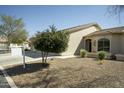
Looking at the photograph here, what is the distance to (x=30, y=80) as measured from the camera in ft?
30.1

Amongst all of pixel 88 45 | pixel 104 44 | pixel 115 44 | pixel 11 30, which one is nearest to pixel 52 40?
pixel 115 44

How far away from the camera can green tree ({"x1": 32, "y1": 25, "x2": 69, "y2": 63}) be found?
11797 millimetres

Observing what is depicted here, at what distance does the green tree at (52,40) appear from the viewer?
11.8 metres

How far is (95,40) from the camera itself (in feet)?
69.4

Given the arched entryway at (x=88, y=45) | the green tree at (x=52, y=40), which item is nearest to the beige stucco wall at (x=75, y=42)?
the arched entryway at (x=88, y=45)

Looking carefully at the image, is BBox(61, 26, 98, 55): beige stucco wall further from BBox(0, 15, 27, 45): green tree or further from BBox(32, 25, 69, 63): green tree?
BBox(0, 15, 27, 45): green tree

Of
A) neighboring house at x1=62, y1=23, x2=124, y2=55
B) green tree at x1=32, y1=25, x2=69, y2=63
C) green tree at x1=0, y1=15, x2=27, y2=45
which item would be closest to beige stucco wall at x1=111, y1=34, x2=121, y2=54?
neighboring house at x1=62, y1=23, x2=124, y2=55

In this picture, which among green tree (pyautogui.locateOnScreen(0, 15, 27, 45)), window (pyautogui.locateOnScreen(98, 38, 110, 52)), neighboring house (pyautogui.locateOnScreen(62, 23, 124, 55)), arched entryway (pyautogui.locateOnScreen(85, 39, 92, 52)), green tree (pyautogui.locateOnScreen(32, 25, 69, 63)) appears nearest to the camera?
green tree (pyautogui.locateOnScreen(32, 25, 69, 63))

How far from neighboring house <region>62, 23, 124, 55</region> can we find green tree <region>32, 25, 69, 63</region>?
817cm

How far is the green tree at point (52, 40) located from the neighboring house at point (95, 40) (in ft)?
26.8

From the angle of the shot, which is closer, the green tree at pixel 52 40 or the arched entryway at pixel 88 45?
the green tree at pixel 52 40

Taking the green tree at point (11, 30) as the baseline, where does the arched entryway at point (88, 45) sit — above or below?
below

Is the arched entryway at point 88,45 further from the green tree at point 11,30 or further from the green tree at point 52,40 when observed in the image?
the green tree at point 11,30
